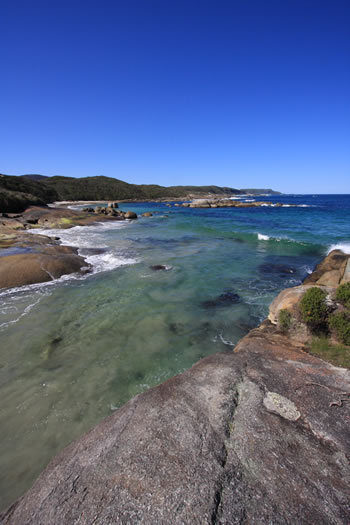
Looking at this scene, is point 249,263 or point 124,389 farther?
point 249,263

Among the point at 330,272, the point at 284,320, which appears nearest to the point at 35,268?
the point at 284,320

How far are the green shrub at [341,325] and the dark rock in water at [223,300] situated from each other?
463cm

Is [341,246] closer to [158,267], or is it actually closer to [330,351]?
[158,267]

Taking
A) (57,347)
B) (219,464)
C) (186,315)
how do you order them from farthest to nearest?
(186,315), (57,347), (219,464)

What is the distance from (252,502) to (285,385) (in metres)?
2.03

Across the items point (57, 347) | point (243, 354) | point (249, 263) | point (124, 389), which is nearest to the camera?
point (243, 354)

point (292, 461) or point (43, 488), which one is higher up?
point (292, 461)

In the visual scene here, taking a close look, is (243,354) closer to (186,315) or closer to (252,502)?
(252,502)

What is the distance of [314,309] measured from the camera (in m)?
5.87

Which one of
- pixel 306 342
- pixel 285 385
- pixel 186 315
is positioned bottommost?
pixel 186 315

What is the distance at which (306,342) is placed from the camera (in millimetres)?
5816

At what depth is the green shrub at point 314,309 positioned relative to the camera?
19.1 feet

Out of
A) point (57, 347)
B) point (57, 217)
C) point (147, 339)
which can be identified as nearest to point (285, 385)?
point (147, 339)

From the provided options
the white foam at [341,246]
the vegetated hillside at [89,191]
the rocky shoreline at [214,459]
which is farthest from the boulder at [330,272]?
the vegetated hillside at [89,191]
